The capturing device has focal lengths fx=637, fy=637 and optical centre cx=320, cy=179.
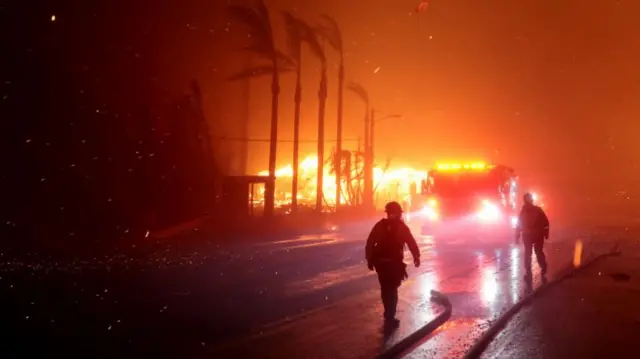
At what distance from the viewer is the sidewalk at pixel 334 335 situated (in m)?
6.93

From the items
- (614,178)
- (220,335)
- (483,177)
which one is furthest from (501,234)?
(614,178)

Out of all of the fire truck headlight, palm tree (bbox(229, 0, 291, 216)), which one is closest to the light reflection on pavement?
the fire truck headlight

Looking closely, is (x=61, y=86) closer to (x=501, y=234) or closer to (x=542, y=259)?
(x=501, y=234)

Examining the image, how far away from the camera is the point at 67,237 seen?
25.8 m

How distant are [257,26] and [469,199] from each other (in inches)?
697

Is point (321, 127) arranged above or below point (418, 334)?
above

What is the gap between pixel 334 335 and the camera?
7.82 metres

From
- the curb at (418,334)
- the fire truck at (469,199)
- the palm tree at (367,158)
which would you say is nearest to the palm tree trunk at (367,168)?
the palm tree at (367,158)

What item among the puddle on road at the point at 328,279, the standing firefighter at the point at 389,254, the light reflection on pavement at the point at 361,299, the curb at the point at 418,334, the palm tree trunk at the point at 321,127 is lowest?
the puddle on road at the point at 328,279

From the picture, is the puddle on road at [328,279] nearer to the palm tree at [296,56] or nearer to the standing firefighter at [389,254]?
the standing firefighter at [389,254]

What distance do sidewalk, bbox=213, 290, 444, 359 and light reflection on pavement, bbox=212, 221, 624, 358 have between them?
11mm

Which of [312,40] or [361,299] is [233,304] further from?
[312,40]

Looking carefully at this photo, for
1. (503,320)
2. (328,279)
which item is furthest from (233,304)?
(503,320)

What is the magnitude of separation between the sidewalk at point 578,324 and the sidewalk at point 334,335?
3.94 ft
